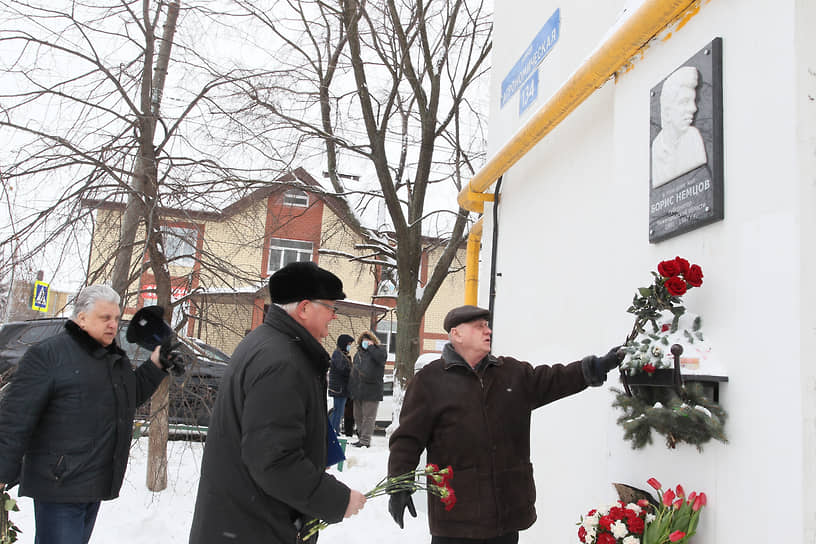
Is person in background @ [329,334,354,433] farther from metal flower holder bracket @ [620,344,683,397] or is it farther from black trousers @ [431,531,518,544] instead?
metal flower holder bracket @ [620,344,683,397]

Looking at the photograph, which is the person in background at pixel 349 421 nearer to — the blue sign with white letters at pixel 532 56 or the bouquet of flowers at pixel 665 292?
the blue sign with white letters at pixel 532 56

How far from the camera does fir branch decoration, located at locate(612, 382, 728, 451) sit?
6.42 feet

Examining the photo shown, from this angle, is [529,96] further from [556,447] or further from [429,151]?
[429,151]

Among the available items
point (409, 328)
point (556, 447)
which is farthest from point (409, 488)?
point (409, 328)

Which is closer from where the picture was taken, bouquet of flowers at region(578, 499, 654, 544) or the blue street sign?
bouquet of flowers at region(578, 499, 654, 544)

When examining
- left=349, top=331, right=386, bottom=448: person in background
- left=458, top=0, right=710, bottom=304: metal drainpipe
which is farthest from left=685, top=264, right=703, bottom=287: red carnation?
left=349, top=331, right=386, bottom=448: person in background

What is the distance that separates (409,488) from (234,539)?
748 millimetres

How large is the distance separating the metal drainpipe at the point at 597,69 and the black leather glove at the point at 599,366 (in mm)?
1223

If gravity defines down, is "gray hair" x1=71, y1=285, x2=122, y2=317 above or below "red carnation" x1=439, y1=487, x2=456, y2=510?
above

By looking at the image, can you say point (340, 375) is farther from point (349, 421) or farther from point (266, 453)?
point (266, 453)

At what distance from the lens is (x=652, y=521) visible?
6.66ft

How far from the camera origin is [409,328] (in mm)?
9055

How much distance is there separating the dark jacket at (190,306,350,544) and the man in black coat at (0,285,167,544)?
3.55 ft

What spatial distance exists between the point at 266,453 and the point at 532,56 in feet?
11.7
